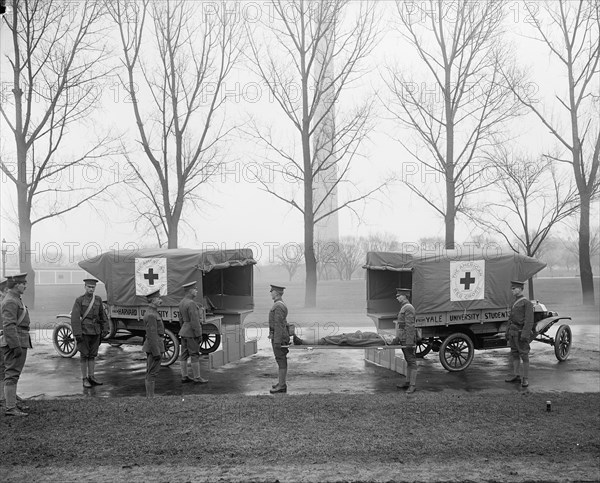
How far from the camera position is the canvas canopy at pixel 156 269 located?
13.2 m

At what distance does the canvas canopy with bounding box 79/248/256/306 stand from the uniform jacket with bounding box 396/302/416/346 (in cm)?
428

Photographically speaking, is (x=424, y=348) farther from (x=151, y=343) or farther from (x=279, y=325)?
(x=151, y=343)

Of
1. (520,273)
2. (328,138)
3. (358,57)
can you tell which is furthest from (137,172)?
(520,273)

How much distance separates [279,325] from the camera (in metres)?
10.5

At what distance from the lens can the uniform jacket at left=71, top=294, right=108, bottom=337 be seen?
10969mm

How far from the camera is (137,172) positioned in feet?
83.1

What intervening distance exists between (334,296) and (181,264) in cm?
2725

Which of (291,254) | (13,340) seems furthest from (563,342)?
(291,254)

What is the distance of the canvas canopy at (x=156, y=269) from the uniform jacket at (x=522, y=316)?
19.6ft

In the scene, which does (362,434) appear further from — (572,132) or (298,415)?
(572,132)

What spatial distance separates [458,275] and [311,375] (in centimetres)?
380

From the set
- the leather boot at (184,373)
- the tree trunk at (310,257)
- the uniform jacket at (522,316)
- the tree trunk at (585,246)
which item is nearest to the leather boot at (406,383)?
the uniform jacket at (522,316)

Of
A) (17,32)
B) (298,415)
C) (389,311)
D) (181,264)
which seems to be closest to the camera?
(298,415)

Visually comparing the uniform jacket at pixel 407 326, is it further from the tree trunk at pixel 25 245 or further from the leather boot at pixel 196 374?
the tree trunk at pixel 25 245
